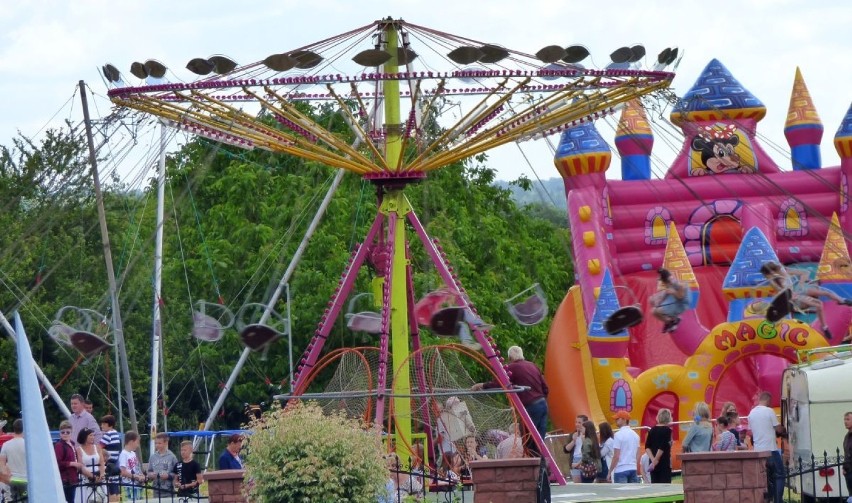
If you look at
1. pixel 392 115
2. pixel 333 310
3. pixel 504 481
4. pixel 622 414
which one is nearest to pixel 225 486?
pixel 504 481

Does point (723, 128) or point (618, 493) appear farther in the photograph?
point (723, 128)

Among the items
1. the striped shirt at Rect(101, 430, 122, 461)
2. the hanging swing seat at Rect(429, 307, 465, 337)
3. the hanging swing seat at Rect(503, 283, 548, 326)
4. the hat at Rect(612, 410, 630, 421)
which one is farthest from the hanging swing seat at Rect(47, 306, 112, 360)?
the hat at Rect(612, 410, 630, 421)

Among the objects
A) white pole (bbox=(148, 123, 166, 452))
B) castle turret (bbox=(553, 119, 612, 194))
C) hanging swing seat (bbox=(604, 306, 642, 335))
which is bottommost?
hanging swing seat (bbox=(604, 306, 642, 335))

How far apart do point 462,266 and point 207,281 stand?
584 cm

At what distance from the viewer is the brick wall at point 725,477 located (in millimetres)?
16797

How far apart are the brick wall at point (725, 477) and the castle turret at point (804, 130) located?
1811cm

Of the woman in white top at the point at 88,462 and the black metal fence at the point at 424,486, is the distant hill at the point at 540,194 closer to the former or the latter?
the black metal fence at the point at 424,486

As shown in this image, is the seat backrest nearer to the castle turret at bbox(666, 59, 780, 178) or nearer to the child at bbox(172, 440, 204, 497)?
the child at bbox(172, 440, 204, 497)

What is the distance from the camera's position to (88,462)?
17781 mm

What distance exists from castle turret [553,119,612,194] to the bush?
18273 mm

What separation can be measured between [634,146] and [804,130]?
138 inches

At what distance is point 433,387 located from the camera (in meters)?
21.5

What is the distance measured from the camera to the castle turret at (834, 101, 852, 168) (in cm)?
3306

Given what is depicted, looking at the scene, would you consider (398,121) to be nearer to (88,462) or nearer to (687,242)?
(88,462)
